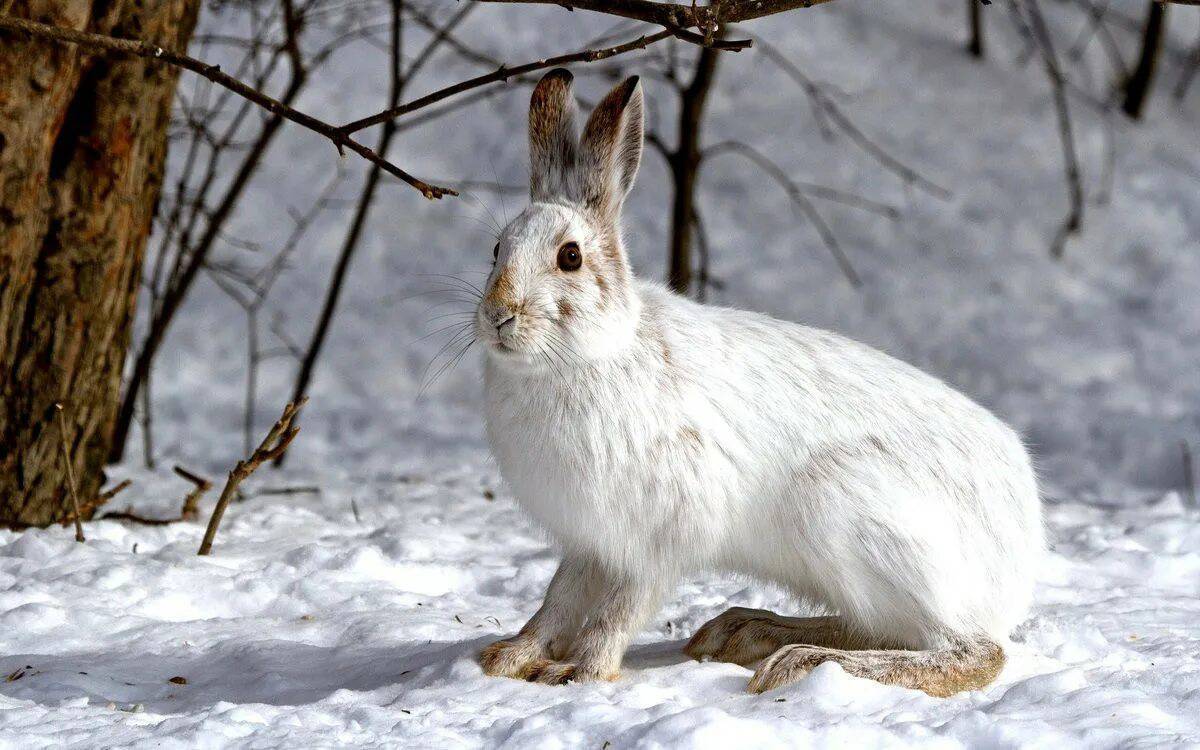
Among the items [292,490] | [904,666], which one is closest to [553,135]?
[904,666]

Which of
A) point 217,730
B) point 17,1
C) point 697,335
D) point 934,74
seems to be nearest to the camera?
point 217,730

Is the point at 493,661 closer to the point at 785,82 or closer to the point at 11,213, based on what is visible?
the point at 11,213

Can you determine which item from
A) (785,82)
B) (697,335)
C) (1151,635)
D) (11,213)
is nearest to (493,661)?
(697,335)

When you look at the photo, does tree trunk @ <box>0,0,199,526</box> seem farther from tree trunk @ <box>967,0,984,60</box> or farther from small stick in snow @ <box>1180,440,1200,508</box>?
tree trunk @ <box>967,0,984,60</box>

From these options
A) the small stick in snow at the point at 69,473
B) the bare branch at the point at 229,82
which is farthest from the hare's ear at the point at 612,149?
the small stick in snow at the point at 69,473

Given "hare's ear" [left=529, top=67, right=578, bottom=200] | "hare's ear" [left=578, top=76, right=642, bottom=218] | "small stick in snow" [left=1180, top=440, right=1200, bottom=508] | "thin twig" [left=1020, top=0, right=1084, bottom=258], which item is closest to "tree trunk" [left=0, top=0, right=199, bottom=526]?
"hare's ear" [left=529, top=67, right=578, bottom=200]

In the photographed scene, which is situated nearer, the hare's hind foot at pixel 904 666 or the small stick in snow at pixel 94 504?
the hare's hind foot at pixel 904 666

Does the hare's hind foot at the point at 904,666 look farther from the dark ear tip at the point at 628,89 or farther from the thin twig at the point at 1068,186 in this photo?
the thin twig at the point at 1068,186
